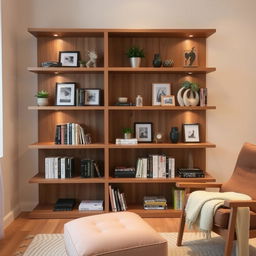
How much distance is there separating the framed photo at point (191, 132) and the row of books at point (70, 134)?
45.0 inches

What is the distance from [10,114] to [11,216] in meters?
1.08

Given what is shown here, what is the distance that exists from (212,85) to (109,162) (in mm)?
1486

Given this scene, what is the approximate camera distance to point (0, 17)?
3.95 meters

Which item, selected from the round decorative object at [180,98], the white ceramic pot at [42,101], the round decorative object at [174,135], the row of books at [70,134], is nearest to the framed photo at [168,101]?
the round decorative object at [180,98]

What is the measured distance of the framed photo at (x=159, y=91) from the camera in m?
4.54

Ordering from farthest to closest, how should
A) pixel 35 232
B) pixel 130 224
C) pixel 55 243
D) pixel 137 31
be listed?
pixel 137 31 → pixel 35 232 → pixel 55 243 → pixel 130 224

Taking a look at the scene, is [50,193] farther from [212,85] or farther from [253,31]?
[253,31]

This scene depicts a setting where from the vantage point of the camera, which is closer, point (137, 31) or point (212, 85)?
point (137, 31)

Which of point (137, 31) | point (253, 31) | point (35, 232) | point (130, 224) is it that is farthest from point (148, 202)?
point (253, 31)

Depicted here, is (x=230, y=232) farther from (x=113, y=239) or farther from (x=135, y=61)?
(x=135, y=61)

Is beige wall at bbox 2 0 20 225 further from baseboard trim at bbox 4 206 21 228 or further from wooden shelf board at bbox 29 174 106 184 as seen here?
wooden shelf board at bbox 29 174 106 184

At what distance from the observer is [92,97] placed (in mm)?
4465

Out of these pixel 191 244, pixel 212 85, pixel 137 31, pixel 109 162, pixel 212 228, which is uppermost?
pixel 137 31

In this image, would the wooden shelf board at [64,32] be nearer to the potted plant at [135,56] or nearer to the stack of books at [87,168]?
the potted plant at [135,56]
